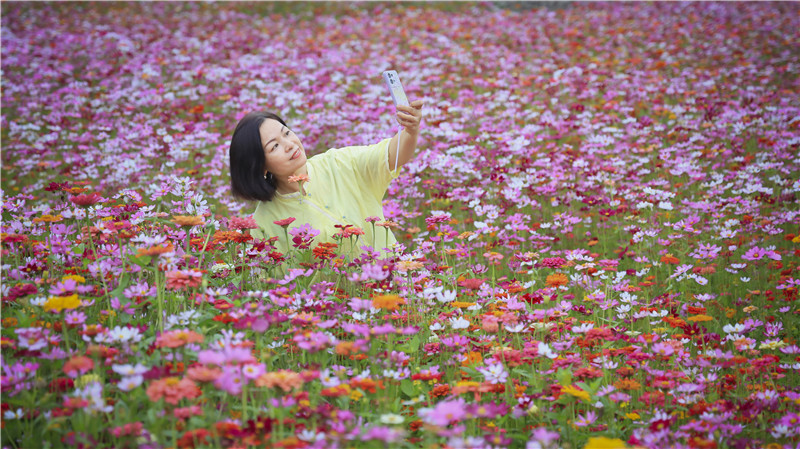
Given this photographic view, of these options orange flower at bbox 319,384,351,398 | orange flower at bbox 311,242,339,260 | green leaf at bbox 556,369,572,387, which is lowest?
green leaf at bbox 556,369,572,387

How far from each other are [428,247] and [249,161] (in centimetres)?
118

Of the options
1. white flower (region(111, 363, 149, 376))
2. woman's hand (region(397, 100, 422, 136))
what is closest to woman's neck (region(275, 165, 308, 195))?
woman's hand (region(397, 100, 422, 136))

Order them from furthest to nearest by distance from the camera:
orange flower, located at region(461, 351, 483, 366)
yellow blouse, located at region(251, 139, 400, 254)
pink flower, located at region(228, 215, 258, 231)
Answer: yellow blouse, located at region(251, 139, 400, 254) → pink flower, located at region(228, 215, 258, 231) → orange flower, located at region(461, 351, 483, 366)

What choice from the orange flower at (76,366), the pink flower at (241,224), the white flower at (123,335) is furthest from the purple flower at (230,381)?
the pink flower at (241,224)

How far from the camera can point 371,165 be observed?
3.81m

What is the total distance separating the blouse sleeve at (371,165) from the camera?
3733 mm

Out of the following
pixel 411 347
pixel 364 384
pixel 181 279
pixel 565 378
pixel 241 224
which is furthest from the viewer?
pixel 241 224

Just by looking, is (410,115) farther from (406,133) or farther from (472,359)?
(472,359)

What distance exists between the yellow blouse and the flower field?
25 cm

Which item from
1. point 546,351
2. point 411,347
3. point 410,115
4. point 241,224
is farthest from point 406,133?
point 546,351

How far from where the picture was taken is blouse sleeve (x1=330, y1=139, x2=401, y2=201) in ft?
12.2

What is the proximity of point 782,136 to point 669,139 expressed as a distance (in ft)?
3.20

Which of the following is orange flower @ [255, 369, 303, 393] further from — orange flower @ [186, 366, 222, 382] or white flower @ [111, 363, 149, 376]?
white flower @ [111, 363, 149, 376]

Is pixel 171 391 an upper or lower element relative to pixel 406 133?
lower
